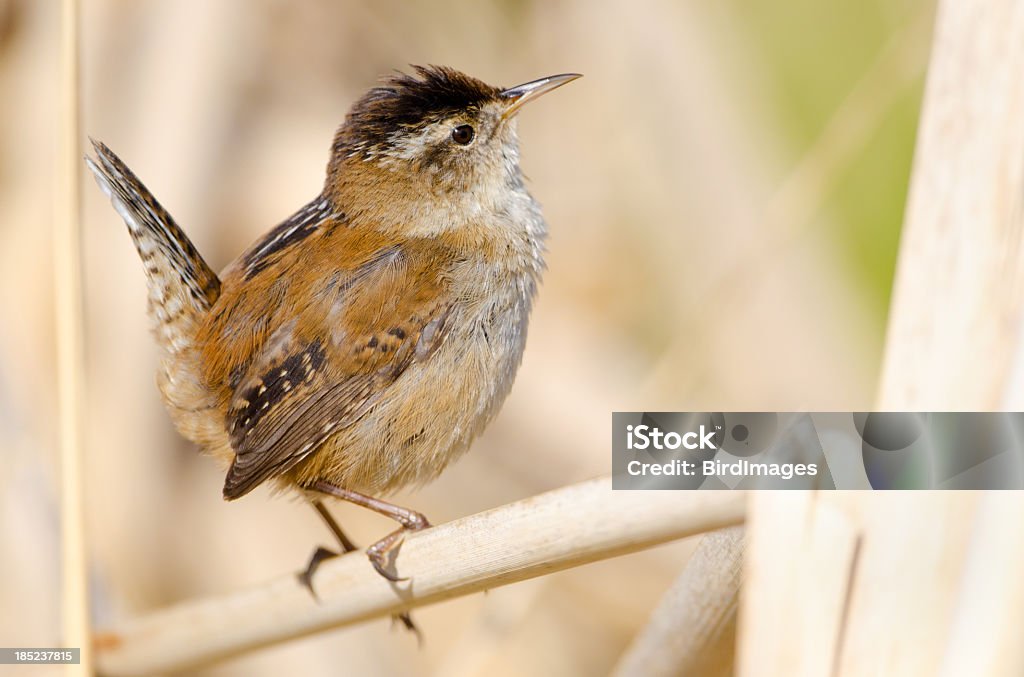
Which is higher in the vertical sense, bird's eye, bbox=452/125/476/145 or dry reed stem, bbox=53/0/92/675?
bird's eye, bbox=452/125/476/145

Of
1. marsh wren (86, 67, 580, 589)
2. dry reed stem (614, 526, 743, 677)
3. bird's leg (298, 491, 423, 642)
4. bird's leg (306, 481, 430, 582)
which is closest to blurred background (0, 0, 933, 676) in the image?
bird's leg (298, 491, 423, 642)

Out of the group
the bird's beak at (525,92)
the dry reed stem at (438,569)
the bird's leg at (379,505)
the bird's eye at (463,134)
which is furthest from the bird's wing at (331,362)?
the bird's beak at (525,92)

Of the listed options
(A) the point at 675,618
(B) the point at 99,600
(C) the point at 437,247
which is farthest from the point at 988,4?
(B) the point at 99,600

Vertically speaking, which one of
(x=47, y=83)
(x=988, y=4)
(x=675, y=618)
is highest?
(x=47, y=83)

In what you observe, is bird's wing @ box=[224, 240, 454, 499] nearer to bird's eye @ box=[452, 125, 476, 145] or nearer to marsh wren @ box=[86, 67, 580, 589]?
marsh wren @ box=[86, 67, 580, 589]

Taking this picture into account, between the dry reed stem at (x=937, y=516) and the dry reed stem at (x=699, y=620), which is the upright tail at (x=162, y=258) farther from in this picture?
the dry reed stem at (x=937, y=516)

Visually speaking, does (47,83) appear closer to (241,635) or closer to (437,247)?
(437,247)
